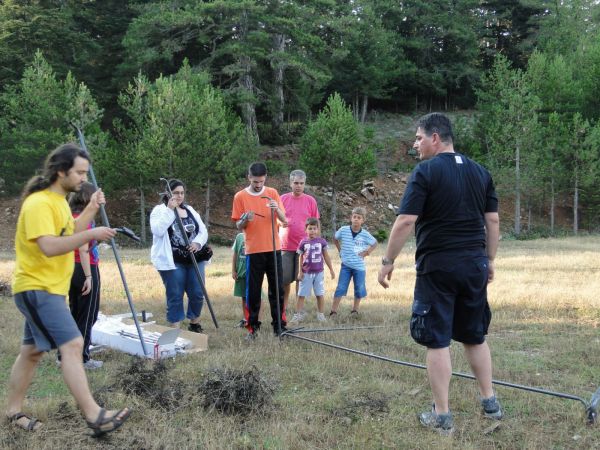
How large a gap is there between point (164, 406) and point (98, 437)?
27.3 inches

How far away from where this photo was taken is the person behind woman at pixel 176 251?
6688 mm

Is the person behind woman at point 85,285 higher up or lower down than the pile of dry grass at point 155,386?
higher up

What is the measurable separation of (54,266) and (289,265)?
4.36m

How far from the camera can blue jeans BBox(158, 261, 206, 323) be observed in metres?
6.84

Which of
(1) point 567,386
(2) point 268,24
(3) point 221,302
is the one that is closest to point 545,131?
(2) point 268,24

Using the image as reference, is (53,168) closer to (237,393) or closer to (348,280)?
(237,393)

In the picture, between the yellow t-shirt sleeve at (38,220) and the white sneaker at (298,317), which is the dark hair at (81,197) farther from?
the white sneaker at (298,317)

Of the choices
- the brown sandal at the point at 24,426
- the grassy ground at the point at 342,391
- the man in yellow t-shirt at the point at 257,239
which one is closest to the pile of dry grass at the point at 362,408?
the grassy ground at the point at 342,391

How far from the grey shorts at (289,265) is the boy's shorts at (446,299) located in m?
3.77

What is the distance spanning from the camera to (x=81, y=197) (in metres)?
5.25

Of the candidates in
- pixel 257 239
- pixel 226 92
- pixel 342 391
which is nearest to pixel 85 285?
pixel 257 239

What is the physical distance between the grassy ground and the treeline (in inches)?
694

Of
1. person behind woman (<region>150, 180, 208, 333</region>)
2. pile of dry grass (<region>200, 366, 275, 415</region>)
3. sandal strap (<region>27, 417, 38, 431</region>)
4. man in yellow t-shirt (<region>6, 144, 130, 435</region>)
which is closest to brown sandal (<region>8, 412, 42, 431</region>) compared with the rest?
sandal strap (<region>27, 417, 38, 431</region>)

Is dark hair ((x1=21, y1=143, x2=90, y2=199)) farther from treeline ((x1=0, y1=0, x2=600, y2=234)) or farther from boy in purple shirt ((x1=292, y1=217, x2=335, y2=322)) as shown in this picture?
treeline ((x1=0, y1=0, x2=600, y2=234))
